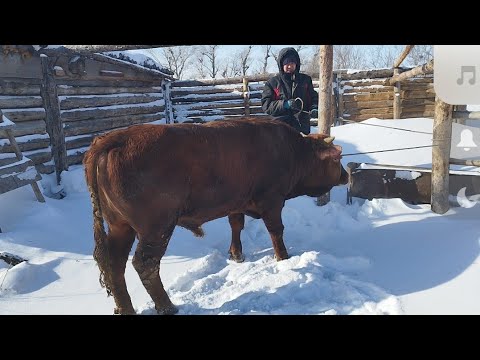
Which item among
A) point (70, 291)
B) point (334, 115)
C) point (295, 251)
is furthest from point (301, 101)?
point (334, 115)

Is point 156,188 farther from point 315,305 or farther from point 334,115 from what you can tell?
point 334,115

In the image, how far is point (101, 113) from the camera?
31.3ft

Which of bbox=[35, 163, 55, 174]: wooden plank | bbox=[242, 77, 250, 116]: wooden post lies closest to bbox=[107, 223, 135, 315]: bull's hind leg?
bbox=[35, 163, 55, 174]: wooden plank

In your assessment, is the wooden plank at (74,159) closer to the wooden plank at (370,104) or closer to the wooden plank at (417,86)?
the wooden plank at (370,104)

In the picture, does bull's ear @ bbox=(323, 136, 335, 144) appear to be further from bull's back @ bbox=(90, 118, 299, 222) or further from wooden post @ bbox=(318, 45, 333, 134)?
wooden post @ bbox=(318, 45, 333, 134)

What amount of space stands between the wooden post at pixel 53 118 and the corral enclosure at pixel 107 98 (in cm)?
2

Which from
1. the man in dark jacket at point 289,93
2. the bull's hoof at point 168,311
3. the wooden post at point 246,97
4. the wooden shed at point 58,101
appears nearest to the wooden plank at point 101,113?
the wooden shed at point 58,101

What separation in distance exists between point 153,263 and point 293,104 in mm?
3056

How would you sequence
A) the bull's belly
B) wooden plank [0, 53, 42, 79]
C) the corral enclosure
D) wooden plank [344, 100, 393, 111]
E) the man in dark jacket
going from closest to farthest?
the bull's belly
the man in dark jacket
wooden plank [0, 53, 42, 79]
the corral enclosure
wooden plank [344, 100, 393, 111]

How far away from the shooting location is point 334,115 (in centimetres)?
1365

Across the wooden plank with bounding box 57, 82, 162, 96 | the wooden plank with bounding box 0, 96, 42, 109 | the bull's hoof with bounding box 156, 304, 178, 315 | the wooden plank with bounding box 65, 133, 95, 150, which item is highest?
the wooden plank with bounding box 57, 82, 162, 96

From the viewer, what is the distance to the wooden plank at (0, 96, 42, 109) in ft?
22.2

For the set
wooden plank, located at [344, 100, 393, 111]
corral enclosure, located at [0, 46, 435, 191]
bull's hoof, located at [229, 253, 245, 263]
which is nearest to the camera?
bull's hoof, located at [229, 253, 245, 263]

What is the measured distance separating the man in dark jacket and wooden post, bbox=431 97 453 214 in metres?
1.60
